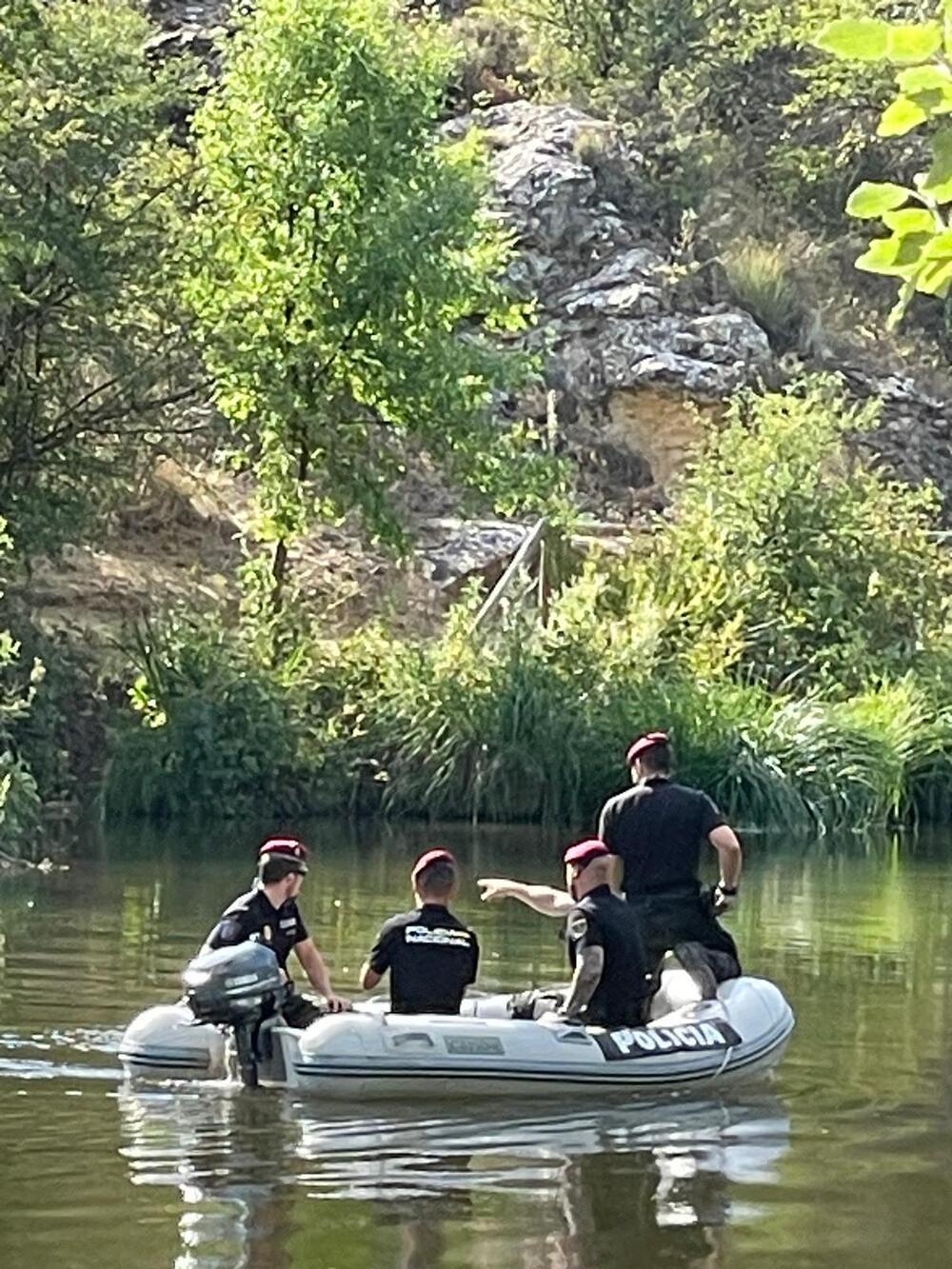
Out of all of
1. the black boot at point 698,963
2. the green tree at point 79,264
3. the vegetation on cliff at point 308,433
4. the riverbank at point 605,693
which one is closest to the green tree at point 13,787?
the vegetation on cliff at point 308,433

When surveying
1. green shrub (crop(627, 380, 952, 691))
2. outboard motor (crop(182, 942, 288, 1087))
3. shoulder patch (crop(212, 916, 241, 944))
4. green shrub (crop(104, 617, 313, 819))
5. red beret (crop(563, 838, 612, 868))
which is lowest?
outboard motor (crop(182, 942, 288, 1087))

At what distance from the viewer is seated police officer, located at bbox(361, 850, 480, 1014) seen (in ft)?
37.1

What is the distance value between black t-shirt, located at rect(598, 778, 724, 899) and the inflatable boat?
0.73 metres

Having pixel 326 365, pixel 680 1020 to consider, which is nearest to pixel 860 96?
pixel 326 365

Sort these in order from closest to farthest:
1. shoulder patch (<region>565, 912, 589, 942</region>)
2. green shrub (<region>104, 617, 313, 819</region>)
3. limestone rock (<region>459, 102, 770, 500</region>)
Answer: shoulder patch (<region>565, 912, 589, 942</region>)
green shrub (<region>104, 617, 313, 819</region>)
limestone rock (<region>459, 102, 770, 500</region>)

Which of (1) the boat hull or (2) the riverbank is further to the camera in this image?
(2) the riverbank

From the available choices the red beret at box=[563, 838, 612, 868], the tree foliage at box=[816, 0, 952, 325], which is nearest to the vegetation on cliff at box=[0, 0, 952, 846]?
the red beret at box=[563, 838, 612, 868]

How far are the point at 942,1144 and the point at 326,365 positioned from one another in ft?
58.9

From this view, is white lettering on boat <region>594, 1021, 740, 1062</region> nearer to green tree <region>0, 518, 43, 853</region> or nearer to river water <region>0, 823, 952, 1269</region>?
river water <region>0, 823, 952, 1269</region>

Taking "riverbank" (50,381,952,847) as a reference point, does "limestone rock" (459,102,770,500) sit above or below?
above

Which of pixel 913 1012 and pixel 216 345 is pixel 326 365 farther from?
pixel 913 1012

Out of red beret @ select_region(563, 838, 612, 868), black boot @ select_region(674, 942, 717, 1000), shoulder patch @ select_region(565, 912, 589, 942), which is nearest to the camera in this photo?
shoulder patch @ select_region(565, 912, 589, 942)

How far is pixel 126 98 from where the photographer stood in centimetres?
2608

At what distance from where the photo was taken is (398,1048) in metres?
11.0
